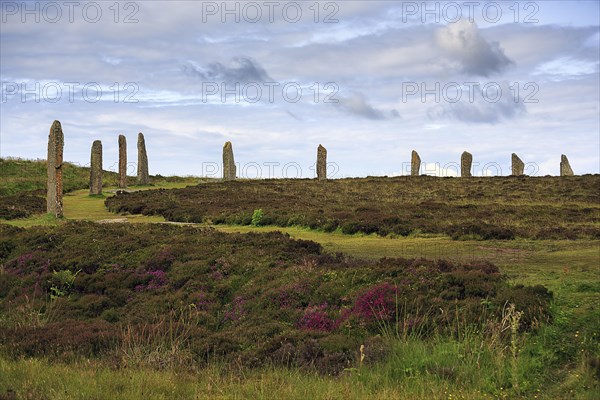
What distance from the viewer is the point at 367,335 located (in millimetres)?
11992

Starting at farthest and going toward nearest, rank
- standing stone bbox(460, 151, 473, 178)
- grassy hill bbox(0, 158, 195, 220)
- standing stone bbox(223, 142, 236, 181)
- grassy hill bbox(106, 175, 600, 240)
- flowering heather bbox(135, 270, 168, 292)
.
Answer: standing stone bbox(460, 151, 473, 178) → standing stone bbox(223, 142, 236, 181) → grassy hill bbox(0, 158, 195, 220) → grassy hill bbox(106, 175, 600, 240) → flowering heather bbox(135, 270, 168, 292)

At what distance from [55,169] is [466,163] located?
1704 inches

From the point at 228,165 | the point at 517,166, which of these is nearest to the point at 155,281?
the point at 228,165

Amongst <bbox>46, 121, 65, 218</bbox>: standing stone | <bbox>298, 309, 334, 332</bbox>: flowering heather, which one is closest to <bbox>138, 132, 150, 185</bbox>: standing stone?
<bbox>46, 121, 65, 218</bbox>: standing stone

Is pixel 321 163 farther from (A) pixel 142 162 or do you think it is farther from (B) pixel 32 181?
(B) pixel 32 181

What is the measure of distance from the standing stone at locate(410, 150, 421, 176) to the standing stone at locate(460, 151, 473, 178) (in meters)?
4.39

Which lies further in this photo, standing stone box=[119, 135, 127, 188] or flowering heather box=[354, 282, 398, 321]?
standing stone box=[119, 135, 127, 188]

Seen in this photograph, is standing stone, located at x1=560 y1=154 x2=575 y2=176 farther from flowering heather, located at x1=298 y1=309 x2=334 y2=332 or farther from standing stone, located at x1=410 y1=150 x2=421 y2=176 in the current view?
flowering heather, located at x1=298 y1=309 x2=334 y2=332

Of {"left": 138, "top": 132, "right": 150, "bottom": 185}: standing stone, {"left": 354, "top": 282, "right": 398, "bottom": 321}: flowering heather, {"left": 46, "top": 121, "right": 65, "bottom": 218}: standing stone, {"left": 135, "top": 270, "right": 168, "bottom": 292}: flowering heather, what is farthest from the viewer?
{"left": 138, "top": 132, "right": 150, "bottom": 185}: standing stone

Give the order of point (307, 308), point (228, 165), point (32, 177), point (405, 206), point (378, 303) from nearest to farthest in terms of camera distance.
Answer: point (378, 303) → point (307, 308) → point (405, 206) → point (32, 177) → point (228, 165)

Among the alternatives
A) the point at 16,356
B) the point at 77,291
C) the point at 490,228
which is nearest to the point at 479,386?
the point at 16,356

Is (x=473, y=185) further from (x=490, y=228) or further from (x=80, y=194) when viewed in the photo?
(x=80, y=194)

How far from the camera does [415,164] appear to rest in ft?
214

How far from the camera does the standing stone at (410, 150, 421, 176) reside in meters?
65.3
